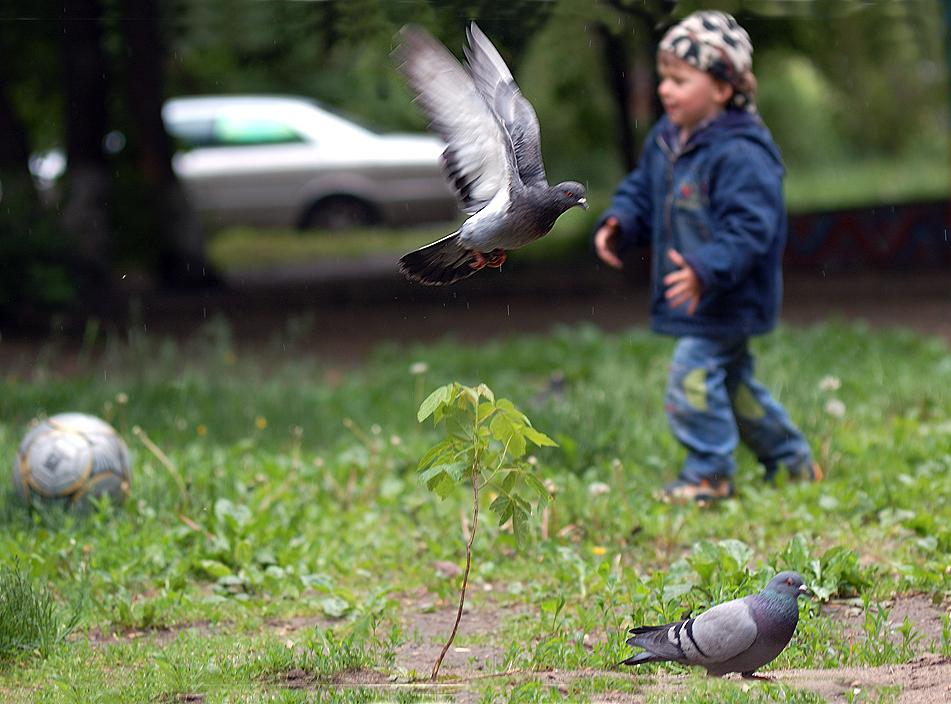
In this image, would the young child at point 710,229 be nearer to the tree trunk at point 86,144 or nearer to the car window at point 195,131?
the tree trunk at point 86,144

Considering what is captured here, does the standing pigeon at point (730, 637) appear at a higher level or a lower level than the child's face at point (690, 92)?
lower

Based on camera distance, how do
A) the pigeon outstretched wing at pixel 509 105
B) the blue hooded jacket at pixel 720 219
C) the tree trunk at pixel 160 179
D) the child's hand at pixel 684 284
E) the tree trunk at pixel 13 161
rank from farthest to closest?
the tree trunk at pixel 160 179 → the tree trunk at pixel 13 161 → the blue hooded jacket at pixel 720 219 → the child's hand at pixel 684 284 → the pigeon outstretched wing at pixel 509 105

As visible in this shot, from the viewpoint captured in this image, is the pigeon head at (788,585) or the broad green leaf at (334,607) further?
the broad green leaf at (334,607)

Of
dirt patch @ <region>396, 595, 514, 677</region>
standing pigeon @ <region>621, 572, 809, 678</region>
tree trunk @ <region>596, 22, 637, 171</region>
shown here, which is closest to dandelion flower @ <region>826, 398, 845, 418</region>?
dirt patch @ <region>396, 595, 514, 677</region>

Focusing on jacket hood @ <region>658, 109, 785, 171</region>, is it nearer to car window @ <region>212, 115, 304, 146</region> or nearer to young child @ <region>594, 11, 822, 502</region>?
young child @ <region>594, 11, 822, 502</region>

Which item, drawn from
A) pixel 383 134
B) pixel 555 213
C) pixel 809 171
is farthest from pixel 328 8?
pixel 809 171

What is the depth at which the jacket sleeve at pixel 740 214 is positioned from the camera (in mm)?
5195

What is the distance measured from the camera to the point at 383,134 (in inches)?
715

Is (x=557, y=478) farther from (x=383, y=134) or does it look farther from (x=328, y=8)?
(x=383, y=134)

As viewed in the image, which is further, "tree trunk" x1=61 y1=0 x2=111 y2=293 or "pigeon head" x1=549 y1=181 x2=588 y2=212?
"tree trunk" x1=61 y1=0 x2=111 y2=293

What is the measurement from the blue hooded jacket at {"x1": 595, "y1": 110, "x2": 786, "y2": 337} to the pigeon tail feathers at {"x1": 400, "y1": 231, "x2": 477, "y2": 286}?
177 centimetres

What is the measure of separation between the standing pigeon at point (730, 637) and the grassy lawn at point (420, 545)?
0.31 feet

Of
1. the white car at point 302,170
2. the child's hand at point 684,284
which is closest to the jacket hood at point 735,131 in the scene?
the child's hand at point 684,284

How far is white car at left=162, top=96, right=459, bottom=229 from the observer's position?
1759 cm
